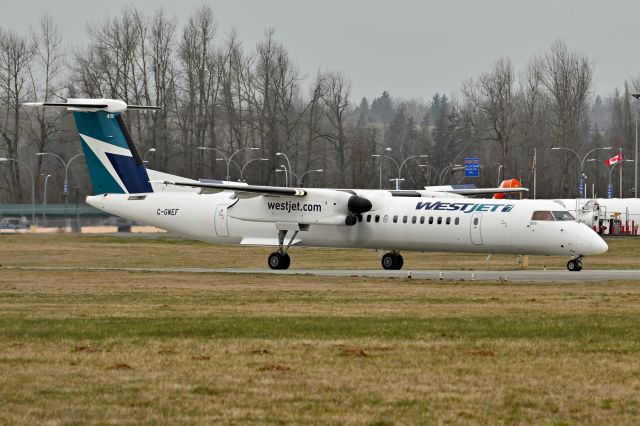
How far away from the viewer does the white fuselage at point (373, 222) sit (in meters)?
38.9

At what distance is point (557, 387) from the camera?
13297 millimetres

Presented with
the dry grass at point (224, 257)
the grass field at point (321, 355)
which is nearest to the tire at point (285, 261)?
the dry grass at point (224, 257)

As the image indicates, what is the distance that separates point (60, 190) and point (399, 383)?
440 feet

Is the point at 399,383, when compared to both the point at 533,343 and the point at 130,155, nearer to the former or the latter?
the point at 533,343

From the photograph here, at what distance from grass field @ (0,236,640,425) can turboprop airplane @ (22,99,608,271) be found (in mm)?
8099

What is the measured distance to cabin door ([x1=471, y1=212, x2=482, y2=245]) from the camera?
39531mm

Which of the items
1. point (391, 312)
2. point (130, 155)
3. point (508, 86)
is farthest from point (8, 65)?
point (391, 312)

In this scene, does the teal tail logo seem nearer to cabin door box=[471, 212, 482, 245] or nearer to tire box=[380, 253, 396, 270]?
tire box=[380, 253, 396, 270]

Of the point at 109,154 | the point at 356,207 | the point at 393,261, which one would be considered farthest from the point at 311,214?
the point at 109,154

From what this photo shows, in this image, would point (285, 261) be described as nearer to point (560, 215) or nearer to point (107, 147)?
point (107, 147)

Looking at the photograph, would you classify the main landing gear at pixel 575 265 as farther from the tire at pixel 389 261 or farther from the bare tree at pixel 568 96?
the bare tree at pixel 568 96

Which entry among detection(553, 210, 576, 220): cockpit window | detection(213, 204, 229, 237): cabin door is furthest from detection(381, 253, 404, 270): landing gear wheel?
detection(553, 210, 576, 220): cockpit window

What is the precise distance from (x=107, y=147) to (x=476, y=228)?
14.8 meters

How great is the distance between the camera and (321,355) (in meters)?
16.2
